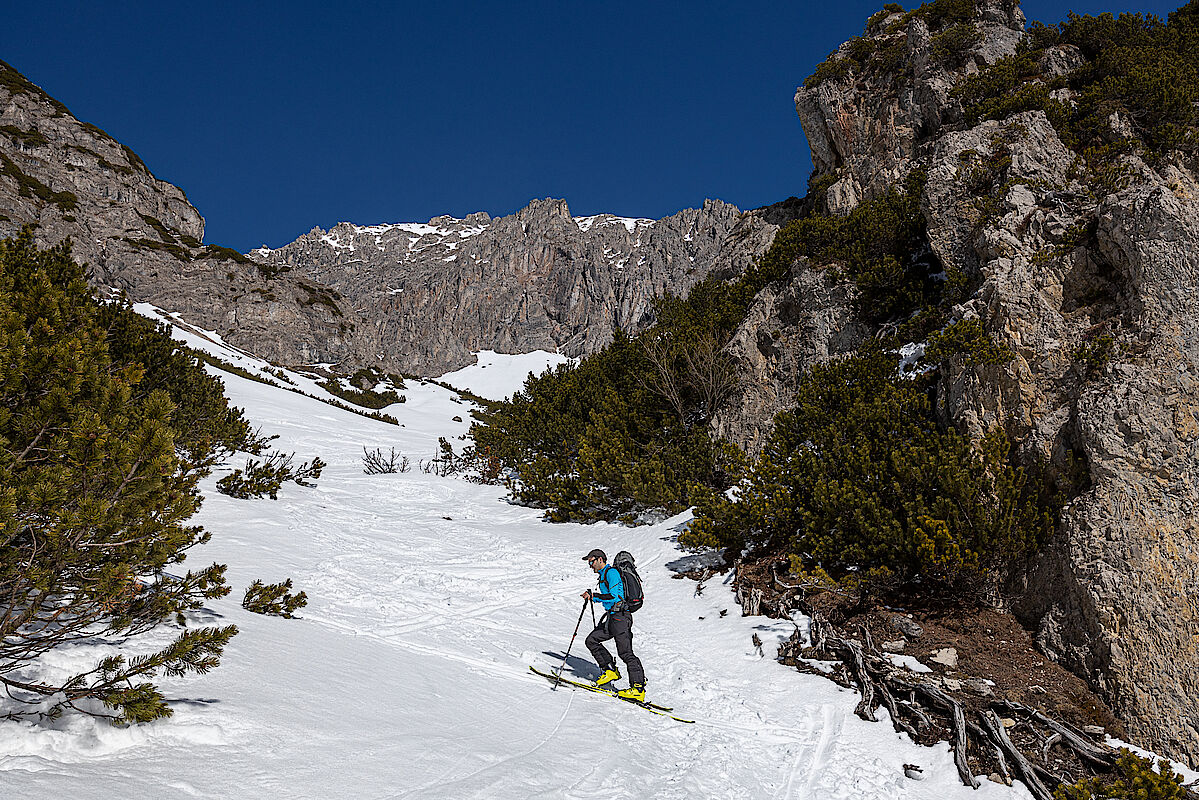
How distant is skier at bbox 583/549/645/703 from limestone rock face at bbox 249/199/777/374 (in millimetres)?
103708

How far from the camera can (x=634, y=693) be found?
251 inches

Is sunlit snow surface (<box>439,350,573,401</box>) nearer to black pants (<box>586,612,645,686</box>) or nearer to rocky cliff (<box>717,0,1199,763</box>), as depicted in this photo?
rocky cliff (<box>717,0,1199,763</box>)

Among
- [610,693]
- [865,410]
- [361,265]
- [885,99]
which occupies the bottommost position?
[610,693]

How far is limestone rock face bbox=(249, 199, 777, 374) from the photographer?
12006 cm

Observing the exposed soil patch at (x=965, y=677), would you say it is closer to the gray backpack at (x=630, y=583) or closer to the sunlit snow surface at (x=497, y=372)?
the gray backpack at (x=630, y=583)

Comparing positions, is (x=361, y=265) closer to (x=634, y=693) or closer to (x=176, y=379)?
(x=176, y=379)

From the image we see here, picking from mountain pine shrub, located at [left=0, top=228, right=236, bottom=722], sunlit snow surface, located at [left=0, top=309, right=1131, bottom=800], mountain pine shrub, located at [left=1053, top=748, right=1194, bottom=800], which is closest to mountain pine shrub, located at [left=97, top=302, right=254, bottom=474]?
sunlit snow surface, located at [left=0, top=309, right=1131, bottom=800]

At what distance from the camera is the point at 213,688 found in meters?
4.31

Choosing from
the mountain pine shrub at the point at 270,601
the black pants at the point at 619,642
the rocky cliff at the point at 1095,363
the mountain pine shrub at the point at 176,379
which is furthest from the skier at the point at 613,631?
the mountain pine shrub at the point at 176,379

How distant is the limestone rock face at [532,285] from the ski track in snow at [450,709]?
101399mm

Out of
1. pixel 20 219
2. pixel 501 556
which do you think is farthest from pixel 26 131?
pixel 501 556

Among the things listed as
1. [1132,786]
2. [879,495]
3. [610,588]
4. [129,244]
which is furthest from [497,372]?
[1132,786]

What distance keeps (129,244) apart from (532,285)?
8295cm

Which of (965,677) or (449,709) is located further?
(965,677)
